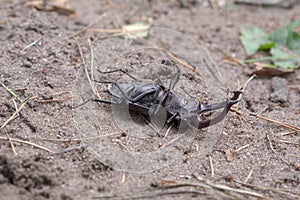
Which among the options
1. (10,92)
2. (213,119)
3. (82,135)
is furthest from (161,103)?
(10,92)

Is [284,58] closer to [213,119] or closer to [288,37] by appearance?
[288,37]

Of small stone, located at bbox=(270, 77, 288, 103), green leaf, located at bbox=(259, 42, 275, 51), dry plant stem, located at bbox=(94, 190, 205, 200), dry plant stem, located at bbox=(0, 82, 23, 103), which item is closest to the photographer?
dry plant stem, located at bbox=(94, 190, 205, 200)

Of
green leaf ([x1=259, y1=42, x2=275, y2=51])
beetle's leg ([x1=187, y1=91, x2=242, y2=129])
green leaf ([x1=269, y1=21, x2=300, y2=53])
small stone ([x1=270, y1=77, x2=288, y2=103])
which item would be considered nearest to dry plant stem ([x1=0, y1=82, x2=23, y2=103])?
beetle's leg ([x1=187, y1=91, x2=242, y2=129])

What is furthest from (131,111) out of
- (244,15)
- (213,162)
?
(244,15)

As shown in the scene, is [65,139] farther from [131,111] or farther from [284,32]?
[284,32]

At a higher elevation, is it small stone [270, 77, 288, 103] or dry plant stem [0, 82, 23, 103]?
small stone [270, 77, 288, 103]

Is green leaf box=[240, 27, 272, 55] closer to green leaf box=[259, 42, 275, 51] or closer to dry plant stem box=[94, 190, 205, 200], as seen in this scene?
green leaf box=[259, 42, 275, 51]
